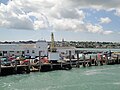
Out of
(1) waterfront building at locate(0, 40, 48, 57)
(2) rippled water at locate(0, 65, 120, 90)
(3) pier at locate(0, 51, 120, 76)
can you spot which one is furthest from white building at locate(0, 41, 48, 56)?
(2) rippled water at locate(0, 65, 120, 90)

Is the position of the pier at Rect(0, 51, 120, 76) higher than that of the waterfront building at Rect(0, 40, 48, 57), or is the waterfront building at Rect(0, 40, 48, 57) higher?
the waterfront building at Rect(0, 40, 48, 57)

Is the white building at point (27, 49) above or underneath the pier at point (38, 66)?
above

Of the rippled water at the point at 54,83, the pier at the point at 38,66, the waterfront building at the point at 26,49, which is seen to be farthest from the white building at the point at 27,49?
the rippled water at the point at 54,83

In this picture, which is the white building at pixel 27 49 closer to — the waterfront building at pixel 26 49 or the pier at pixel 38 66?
the waterfront building at pixel 26 49

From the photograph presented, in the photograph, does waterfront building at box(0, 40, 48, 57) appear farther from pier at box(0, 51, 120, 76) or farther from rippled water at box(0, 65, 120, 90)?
rippled water at box(0, 65, 120, 90)

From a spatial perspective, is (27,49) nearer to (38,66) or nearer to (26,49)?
(26,49)

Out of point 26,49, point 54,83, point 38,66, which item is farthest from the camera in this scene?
point 26,49

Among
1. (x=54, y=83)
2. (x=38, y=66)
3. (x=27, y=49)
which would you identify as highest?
(x=27, y=49)

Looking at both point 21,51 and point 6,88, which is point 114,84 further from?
point 21,51

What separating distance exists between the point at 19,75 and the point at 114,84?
19.5 meters

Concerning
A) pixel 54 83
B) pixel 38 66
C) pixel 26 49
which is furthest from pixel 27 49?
pixel 54 83

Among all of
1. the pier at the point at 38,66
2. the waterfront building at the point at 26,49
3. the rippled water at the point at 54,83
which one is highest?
the waterfront building at the point at 26,49

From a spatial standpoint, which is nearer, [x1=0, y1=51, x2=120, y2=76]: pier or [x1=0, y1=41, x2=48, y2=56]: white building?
[x1=0, y1=51, x2=120, y2=76]: pier

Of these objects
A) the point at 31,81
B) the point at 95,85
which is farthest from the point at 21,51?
the point at 95,85
